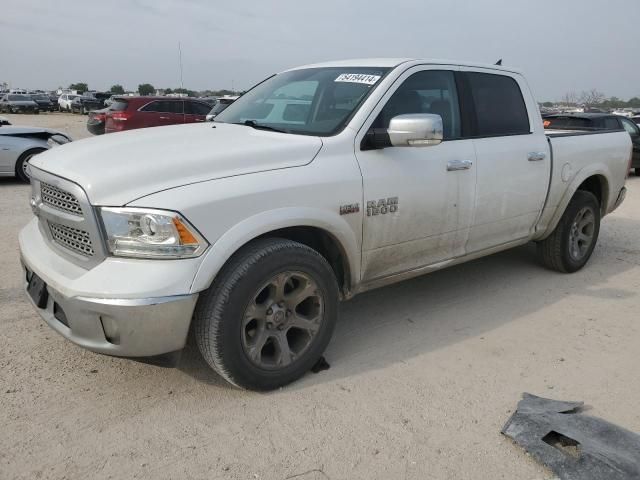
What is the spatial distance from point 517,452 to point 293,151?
1.95 meters

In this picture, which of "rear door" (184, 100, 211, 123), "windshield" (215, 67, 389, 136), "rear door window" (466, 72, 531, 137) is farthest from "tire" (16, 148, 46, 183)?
"rear door window" (466, 72, 531, 137)

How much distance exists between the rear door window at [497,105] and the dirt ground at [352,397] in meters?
1.43

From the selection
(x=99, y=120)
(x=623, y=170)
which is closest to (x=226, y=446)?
(x=623, y=170)

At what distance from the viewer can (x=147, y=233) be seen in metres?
2.58

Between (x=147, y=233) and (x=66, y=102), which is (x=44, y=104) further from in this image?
(x=147, y=233)

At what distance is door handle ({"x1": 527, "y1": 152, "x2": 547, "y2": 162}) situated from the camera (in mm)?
4378

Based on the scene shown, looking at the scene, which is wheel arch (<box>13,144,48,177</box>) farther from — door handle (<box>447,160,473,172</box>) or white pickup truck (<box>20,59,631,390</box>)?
door handle (<box>447,160,473,172</box>)

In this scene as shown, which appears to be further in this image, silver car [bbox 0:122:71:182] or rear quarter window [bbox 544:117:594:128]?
rear quarter window [bbox 544:117:594:128]

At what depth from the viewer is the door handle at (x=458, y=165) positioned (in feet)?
12.2

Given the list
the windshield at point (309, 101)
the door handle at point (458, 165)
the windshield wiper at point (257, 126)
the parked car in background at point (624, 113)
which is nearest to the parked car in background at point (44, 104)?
the parked car in background at point (624, 113)

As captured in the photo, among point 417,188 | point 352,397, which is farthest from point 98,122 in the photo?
point 352,397

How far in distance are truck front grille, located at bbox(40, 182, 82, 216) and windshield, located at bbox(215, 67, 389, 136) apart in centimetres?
138

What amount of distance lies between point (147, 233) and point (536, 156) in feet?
10.7

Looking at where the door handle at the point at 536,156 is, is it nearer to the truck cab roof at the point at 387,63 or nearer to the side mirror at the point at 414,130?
the truck cab roof at the point at 387,63
